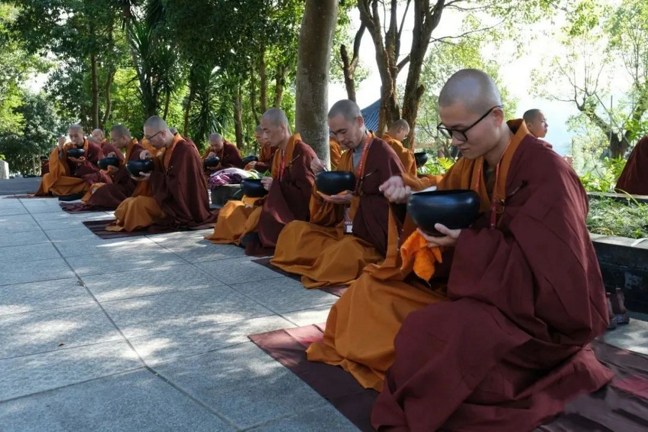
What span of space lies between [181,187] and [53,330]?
165 inches

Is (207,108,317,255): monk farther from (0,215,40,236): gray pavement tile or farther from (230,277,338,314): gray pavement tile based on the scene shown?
(0,215,40,236): gray pavement tile

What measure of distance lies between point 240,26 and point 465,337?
28.9ft

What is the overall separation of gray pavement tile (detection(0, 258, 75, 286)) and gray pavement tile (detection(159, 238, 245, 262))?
1.23m

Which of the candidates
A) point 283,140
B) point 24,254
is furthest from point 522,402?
point 24,254

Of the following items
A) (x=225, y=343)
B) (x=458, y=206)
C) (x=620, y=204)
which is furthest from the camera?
(x=620, y=204)

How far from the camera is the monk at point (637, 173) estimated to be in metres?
7.09

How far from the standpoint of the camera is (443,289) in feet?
10.5

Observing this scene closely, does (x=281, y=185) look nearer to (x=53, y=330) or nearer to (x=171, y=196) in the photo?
(x=171, y=196)

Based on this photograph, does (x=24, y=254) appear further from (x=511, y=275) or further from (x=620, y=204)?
(x=620, y=204)

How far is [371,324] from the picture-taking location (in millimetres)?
3193

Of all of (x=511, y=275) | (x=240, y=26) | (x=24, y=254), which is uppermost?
(x=240, y=26)

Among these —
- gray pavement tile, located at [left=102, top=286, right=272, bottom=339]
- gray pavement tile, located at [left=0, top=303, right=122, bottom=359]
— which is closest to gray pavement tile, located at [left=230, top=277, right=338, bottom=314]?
gray pavement tile, located at [left=102, top=286, right=272, bottom=339]

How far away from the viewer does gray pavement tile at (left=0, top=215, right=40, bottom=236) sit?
8469 mm

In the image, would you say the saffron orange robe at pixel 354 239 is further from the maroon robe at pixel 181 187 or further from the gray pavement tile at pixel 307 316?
the maroon robe at pixel 181 187
